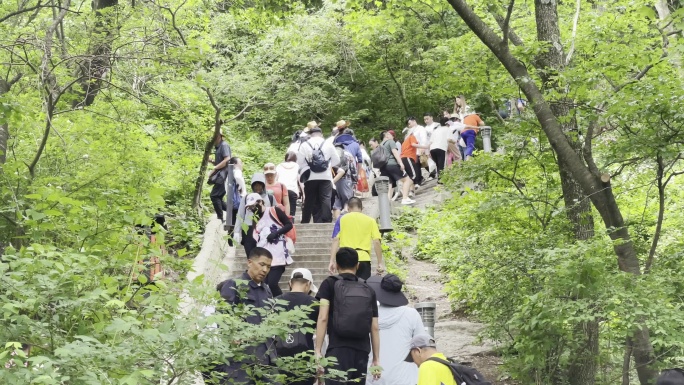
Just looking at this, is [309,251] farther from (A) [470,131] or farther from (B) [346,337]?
(A) [470,131]

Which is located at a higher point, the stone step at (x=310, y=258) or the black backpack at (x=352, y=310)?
the stone step at (x=310, y=258)

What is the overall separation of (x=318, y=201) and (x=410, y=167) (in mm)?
5121

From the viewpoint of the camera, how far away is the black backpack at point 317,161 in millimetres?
14508

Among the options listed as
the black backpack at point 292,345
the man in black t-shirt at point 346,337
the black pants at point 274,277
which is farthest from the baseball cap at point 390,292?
the black pants at point 274,277

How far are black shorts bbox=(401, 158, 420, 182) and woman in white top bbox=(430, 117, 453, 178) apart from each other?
472 mm

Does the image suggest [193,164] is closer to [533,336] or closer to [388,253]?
[388,253]

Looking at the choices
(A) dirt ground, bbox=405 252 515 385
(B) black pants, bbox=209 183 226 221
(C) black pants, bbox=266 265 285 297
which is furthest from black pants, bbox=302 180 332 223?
(C) black pants, bbox=266 265 285 297

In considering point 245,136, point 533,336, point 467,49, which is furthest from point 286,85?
point 533,336

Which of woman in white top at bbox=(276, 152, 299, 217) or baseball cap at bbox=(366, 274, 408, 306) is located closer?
baseball cap at bbox=(366, 274, 408, 306)

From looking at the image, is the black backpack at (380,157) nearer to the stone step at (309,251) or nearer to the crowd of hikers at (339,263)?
the crowd of hikers at (339,263)

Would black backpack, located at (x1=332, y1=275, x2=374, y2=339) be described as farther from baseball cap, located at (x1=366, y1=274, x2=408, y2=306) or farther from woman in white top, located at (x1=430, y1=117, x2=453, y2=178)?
woman in white top, located at (x1=430, y1=117, x2=453, y2=178)

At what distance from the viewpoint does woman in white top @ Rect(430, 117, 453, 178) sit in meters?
19.8

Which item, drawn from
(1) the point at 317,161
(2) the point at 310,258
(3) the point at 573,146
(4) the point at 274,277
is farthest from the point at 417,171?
(3) the point at 573,146

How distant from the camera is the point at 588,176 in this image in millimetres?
8484
